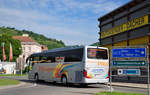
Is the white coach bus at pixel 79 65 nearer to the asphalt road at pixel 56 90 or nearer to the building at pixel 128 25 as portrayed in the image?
the asphalt road at pixel 56 90

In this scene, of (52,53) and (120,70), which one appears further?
(52,53)

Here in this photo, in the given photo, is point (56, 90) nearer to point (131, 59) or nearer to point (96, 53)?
point (96, 53)

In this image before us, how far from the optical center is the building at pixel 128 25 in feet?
84.2

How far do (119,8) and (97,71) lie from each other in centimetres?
1318

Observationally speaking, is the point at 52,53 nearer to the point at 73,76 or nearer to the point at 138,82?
the point at 73,76

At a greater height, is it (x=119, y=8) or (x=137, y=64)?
(x=119, y=8)

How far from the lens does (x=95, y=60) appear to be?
64.9ft

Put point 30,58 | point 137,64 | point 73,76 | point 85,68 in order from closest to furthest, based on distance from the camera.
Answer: point 137,64 < point 85,68 < point 73,76 < point 30,58

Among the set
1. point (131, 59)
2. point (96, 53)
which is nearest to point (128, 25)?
point (96, 53)

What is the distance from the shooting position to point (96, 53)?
19984 millimetres

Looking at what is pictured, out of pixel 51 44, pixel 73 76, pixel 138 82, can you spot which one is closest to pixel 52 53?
pixel 73 76

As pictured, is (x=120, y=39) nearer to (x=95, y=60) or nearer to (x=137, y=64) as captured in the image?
(x=95, y=60)

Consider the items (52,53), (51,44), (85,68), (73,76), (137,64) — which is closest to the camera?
(137,64)

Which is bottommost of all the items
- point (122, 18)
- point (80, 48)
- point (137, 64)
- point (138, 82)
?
point (138, 82)
